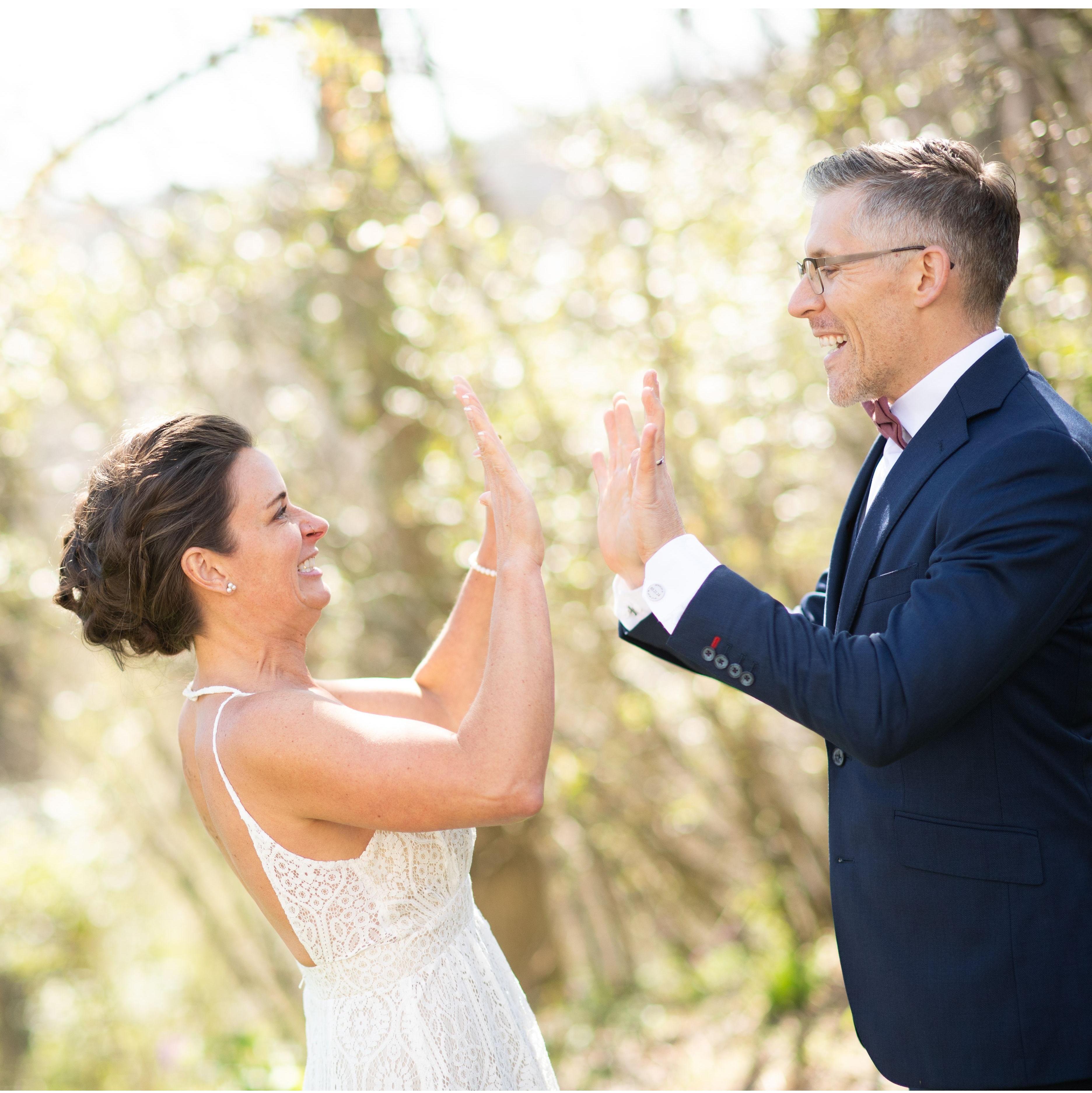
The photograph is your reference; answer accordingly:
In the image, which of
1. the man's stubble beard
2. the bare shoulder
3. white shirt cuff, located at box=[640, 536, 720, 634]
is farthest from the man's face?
the bare shoulder

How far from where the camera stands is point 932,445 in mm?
1741

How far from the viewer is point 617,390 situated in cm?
472

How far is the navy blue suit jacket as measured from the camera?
1516mm

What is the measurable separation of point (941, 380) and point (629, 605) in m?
0.71

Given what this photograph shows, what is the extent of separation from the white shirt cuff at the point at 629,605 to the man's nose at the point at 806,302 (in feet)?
2.05

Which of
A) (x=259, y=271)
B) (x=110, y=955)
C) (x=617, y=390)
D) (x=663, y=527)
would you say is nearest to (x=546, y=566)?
(x=617, y=390)

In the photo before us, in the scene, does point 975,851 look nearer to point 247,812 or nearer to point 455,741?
point 455,741

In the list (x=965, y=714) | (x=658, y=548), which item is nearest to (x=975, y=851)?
(x=965, y=714)

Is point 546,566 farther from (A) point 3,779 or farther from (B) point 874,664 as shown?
(A) point 3,779

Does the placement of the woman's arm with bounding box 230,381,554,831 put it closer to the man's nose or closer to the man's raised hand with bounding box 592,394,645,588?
the man's raised hand with bounding box 592,394,645,588

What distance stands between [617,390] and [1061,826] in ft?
10.9

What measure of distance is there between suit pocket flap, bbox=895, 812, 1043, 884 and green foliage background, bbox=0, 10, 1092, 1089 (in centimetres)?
209

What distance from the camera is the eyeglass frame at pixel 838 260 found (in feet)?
5.94

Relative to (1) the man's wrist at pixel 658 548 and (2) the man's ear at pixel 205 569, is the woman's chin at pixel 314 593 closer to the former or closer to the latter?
(2) the man's ear at pixel 205 569
